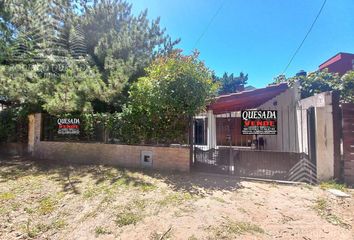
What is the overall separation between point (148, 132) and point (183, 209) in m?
3.59

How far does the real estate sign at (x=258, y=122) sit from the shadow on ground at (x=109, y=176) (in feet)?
4.88

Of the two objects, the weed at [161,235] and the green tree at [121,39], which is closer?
the weed at [161,235]

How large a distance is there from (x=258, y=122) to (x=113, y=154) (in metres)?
5.08

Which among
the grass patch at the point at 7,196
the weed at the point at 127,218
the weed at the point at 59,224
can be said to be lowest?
the weed at the point at 59,224

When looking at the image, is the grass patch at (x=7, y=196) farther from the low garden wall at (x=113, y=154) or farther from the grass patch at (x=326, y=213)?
the grass patch at (x=326, y=213)

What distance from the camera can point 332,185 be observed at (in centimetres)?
543

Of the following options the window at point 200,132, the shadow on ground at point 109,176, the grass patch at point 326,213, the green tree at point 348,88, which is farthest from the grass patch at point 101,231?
the green tree at point 348,88

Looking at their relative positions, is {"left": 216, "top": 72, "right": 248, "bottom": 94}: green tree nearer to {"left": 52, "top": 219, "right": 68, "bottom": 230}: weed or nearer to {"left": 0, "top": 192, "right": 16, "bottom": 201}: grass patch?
{"left": 0, "top": 192, "right": 16, "bottom": 201}: grass patch

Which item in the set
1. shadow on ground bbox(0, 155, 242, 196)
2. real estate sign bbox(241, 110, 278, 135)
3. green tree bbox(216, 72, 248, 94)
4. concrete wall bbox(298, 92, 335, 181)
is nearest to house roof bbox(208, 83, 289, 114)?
real estate sign bbox(241, 110, 278, 135)

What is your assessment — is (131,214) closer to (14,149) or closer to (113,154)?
(113,154)

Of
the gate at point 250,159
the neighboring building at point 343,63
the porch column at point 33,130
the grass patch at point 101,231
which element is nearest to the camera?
the grass patch at point 101,231

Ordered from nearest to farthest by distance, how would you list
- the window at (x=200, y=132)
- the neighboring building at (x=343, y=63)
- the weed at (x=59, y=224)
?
1. the weed at (x=59, y=224)
2. the window at (x=200, y=132)
3. the neighboring building at (x=343, y=63)

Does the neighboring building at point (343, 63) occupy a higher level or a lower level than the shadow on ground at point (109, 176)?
higher

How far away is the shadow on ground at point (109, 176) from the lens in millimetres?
5578
